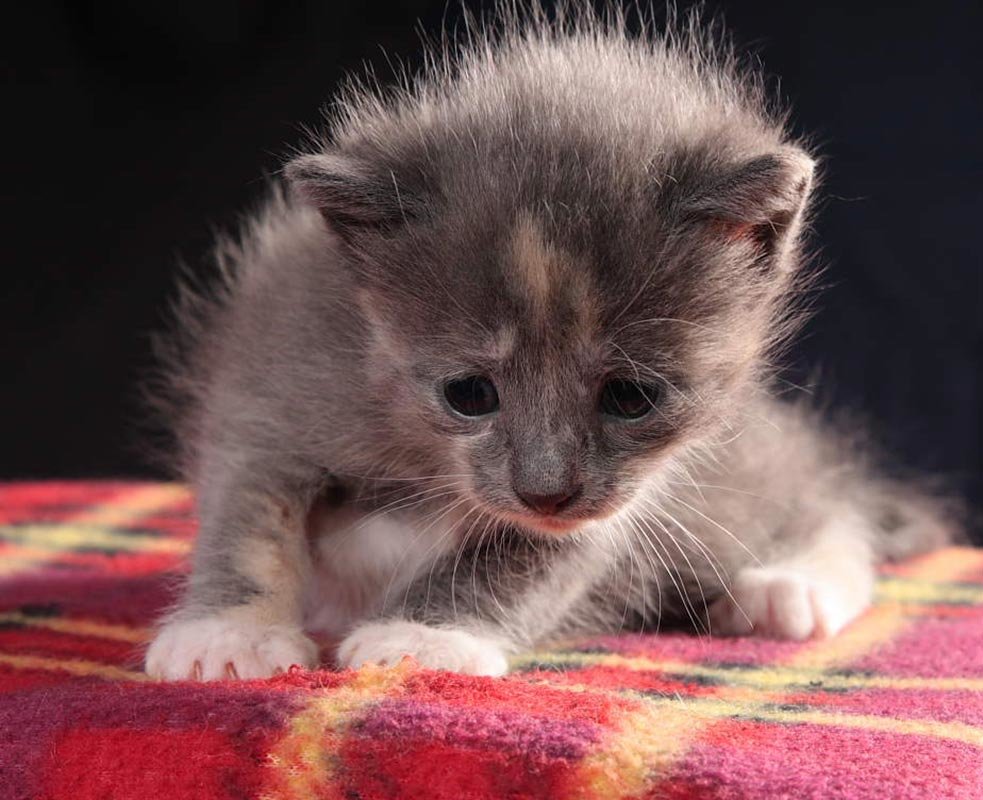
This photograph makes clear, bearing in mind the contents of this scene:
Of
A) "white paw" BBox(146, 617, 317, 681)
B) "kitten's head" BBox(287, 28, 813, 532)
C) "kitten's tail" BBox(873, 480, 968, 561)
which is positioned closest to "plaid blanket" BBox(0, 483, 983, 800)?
"white paw" BBox(146, 617, 317, 681)

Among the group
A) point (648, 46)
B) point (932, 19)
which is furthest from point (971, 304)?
point (648, 46)

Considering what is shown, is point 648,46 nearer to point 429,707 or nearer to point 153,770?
point 429,707

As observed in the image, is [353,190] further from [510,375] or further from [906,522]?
[906,522]

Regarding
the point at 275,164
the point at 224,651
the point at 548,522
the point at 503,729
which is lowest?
the point at 503,729

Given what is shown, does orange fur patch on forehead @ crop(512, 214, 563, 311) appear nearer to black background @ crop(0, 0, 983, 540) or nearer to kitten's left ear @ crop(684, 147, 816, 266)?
kitten's left ear @ crop(684, 147, 816, 266)

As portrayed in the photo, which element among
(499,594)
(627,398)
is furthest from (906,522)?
(627,398)

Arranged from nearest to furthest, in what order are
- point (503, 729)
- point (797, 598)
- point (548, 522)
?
point (503, 729)
point (548, 522)
point (797, 598)
